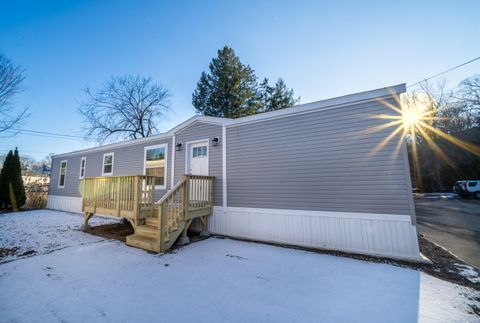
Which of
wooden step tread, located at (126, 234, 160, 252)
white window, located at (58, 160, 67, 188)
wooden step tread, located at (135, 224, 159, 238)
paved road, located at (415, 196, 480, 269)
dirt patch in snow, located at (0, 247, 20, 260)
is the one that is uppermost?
white window, located at (58, 160, 67, 188)

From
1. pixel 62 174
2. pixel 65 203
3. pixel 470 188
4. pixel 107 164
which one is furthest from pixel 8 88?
pixel 470 188

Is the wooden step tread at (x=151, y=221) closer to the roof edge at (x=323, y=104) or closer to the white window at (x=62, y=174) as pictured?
the roof edge at (x=323, y=104)

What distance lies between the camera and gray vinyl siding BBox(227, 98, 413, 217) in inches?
155

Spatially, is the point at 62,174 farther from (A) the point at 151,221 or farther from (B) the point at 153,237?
(B) the point at 153,237

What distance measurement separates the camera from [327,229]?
4.36 meters

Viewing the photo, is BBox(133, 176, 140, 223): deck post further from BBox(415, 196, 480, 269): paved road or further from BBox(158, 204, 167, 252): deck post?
BBox(415, 196, 480, 269): paved road

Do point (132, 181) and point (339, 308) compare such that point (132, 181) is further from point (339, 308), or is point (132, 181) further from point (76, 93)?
point (76, 93)

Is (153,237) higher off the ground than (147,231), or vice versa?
(147,231)

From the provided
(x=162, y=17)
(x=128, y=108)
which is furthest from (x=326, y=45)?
(x=128, y=108)

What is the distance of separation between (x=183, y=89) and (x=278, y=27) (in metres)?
11.0

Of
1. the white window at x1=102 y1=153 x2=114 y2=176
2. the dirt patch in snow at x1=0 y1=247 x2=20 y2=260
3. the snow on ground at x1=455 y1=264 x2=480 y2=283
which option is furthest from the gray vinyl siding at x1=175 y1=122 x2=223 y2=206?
the snow on ground at x1=455 y1=264 x2=480 y2=283

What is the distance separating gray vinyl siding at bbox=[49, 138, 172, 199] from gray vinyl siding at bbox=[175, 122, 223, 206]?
515 mm

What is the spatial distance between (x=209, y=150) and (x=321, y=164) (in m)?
3.36

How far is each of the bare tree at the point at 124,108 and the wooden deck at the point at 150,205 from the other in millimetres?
9412
